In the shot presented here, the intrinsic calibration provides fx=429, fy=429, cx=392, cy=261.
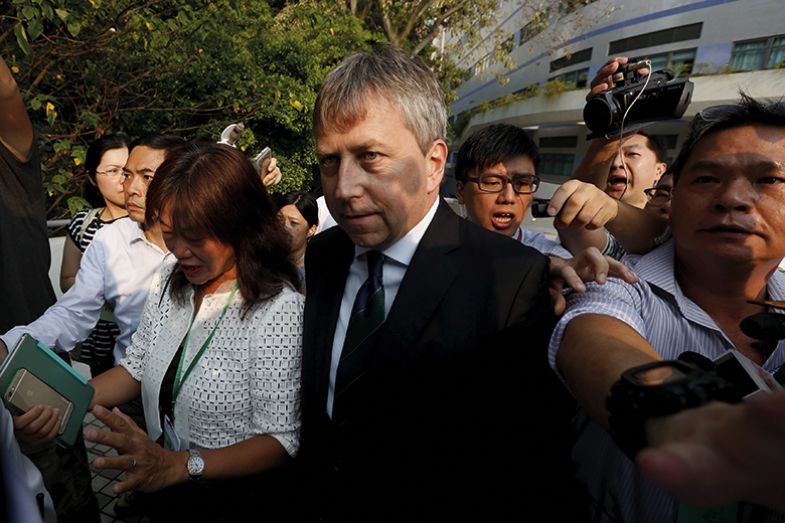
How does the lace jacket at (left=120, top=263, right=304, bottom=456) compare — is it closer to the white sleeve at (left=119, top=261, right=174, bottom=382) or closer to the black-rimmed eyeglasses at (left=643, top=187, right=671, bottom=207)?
the white sleeve at (left=119, top=261, right=174, bottom=382)

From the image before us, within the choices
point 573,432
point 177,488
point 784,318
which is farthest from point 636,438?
point 177,488

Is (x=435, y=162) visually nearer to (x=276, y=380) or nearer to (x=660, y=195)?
(x=276, y=380)

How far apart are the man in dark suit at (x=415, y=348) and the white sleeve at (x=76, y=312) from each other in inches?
50.0

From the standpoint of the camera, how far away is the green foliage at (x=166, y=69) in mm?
3615

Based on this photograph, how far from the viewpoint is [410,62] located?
1381 mm

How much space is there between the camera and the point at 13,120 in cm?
182

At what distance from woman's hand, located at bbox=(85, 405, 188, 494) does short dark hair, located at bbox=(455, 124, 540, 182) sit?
2.02 metres

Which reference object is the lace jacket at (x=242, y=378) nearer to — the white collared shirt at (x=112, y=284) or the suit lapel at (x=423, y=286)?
the suit lapel at (x=423, y=286)

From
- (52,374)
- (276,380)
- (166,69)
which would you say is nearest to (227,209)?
(276,380)

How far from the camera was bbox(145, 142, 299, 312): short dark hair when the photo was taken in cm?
151

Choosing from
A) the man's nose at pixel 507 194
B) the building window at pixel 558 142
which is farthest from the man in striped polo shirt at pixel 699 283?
the building window at pixel 558 142

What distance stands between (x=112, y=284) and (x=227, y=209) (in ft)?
3.75

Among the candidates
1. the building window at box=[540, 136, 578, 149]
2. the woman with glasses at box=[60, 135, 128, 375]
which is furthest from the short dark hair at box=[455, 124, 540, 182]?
the building window at box=[540, 136, 578, 149]

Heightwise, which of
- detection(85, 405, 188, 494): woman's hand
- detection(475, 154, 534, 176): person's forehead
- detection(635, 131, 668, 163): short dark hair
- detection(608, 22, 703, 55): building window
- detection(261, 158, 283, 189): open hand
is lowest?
detection(85, 405, 188, 494): woman's hand
